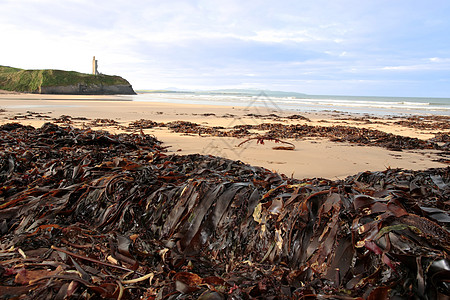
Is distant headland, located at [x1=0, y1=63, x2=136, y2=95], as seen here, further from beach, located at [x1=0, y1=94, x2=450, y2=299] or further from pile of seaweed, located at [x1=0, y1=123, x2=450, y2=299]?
pile of seaweed, located at [x1=0, y1=123, x2=450, y2=299]

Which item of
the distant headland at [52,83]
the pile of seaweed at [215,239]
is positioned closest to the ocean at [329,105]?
the pile of seaweed at [215,239]

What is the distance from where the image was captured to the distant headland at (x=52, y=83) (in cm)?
3123

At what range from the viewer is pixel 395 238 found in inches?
47.2

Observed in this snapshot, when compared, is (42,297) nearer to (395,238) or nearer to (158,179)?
(158,179)

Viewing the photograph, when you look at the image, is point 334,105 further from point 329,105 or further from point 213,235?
point 213,235

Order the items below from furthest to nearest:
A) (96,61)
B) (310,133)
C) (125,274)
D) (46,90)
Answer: (96,61)
(46,90)
(310,133)
(125,274)

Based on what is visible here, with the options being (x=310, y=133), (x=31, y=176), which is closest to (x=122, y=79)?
(x=310, y=133)

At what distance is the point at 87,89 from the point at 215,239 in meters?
37.6

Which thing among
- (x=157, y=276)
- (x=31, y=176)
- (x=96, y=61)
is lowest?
(x=157, y=276)

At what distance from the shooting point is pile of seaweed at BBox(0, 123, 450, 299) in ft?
3.85

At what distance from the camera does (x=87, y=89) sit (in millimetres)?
34562

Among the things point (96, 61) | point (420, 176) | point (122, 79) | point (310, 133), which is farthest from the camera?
point (96, 61)

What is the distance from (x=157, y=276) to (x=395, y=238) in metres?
1.08

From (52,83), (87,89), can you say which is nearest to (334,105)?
(87,89)
